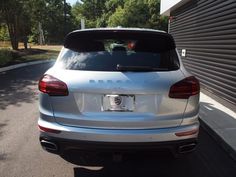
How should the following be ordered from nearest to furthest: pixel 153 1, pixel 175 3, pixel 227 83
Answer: pixel 227 83 < pixel 175 3 < pixel 153 1

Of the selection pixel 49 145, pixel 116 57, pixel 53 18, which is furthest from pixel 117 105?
pixel 53 18

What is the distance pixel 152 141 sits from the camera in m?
3.47

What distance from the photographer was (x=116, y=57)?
3.82 m

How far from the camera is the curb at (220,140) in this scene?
191 inches

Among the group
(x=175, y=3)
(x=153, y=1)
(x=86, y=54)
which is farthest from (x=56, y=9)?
(x=86, y=54)

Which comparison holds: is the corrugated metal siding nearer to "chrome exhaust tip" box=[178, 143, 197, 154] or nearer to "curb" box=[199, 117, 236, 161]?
"curb" box=[199, 117, 236, 161]

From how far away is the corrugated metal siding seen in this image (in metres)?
7.86

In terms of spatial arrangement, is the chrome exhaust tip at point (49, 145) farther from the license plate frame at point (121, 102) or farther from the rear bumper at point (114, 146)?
the license plate frame at point (121, 102)

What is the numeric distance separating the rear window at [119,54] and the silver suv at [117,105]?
0.4 inches

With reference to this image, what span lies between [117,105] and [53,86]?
0.69 metres

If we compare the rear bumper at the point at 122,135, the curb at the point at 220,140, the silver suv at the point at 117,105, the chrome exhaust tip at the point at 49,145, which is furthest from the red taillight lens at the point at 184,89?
the curb at the point at 220,140

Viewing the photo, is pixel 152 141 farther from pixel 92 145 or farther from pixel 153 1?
pixel 153 1

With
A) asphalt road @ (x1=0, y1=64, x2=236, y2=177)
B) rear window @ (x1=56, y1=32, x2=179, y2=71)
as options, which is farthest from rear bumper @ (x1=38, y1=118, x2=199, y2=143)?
rear window @ (x1=56, y1=32, x2=179, y2=71)

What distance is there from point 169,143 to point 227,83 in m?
5.02
